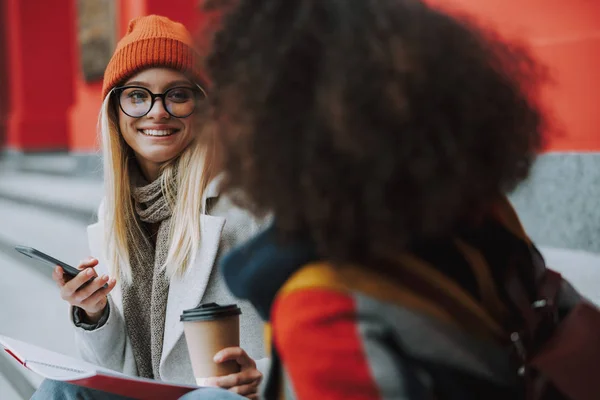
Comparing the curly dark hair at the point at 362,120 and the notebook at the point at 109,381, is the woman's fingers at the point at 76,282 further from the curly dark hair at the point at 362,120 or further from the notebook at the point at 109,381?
the curly dark hair at the point at 362,120

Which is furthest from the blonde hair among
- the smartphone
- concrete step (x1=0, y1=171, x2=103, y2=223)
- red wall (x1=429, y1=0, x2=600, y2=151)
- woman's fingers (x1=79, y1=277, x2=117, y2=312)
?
concrete step (x1=0, y1=171, x2=103, y2=223)

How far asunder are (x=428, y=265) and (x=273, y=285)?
16cm

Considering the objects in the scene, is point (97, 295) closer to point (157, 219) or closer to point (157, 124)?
point (157, 219)

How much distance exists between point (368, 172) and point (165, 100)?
1051 millimetres

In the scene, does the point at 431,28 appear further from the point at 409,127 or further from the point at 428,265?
the point at 428,265

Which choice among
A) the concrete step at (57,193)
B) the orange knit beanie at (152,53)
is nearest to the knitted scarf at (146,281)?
the orange knit beanie at (152,53)

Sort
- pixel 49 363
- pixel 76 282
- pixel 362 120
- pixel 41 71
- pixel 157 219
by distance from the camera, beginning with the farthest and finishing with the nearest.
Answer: pixel 41 71 < pixel 157 219 < pixel 76 282 < pixel 49 363 < pixel 362 120

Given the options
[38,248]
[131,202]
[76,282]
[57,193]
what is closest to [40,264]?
[38,248]

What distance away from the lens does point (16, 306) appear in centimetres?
348

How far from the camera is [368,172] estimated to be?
2.02 feet

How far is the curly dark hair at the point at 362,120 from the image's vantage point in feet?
2.00

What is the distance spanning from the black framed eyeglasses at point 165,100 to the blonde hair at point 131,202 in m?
0.06

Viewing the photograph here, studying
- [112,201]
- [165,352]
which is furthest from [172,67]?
[165,352]

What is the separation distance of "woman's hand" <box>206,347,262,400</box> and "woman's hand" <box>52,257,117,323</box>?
397 millimetres
